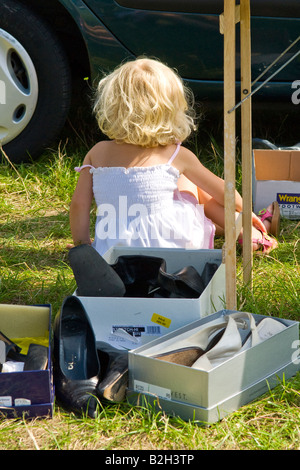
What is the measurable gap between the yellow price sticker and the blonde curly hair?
84cm

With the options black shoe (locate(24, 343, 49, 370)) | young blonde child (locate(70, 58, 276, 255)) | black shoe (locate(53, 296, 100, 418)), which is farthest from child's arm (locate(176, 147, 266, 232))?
black shoe (locate(24, 343, 49, 370))

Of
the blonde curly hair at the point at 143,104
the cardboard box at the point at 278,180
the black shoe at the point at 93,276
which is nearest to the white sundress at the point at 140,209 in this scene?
the blonde curly hair at the point at 143,104

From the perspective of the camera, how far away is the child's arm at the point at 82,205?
9.16 ft

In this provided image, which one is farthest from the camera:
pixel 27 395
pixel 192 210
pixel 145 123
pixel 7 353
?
pixel 192 210

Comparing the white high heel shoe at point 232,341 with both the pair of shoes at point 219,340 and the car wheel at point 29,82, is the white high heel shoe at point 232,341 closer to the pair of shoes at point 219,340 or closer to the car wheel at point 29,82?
the pair of shoes at point 219,340

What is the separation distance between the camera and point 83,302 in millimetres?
2102

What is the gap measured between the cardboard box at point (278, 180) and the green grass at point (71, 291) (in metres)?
0.11

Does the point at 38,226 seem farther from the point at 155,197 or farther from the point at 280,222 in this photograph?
the point at 280,222

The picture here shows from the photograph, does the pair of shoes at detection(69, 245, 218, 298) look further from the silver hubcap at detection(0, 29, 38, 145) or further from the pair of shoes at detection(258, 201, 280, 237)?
the silver hubcap at detection(0, 29, 38, 145)

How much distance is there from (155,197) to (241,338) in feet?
2.74

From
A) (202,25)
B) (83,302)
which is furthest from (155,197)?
A: (202,25)

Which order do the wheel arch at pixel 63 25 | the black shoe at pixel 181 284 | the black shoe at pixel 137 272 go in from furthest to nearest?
the wheel arch at pixel 63 25 → the black shoe at pixel 137 272 → the black shoe at pixel 181 284

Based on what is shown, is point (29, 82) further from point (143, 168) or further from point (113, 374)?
point (113, 374)

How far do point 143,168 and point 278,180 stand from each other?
1061mm
